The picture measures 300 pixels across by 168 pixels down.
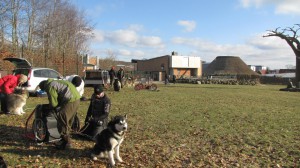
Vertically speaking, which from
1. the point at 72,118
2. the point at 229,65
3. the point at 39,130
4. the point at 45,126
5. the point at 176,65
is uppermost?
the point at 229,65

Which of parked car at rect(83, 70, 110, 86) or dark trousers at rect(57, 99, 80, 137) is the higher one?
parked car at rect(83, 70, 110, 86)

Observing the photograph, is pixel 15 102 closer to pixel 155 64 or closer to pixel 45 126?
pixel 45 126

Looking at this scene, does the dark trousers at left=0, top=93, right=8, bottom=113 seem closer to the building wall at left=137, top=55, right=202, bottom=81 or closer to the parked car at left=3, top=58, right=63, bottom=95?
the parked car at left=3, top=58, right=63, bottom=95

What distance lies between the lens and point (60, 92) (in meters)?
6.12

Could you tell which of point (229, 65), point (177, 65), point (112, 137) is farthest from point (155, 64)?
point (112, 137)

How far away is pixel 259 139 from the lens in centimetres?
787

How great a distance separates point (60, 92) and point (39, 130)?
42.5 inches

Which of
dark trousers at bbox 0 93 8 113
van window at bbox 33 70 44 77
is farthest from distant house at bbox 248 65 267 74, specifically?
dark trousers at bbox 0 93 8 113

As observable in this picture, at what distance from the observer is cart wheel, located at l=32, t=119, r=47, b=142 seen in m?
6.46

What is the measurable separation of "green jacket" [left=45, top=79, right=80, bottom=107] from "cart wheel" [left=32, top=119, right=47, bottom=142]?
0.68m

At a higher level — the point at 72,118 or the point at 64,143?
the point at 72,118

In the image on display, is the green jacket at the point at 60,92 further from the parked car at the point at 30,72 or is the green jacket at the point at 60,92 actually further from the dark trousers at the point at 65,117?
the parked car at the point at 30,72

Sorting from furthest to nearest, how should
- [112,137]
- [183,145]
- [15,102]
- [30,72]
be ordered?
[30,72]
[15,102]
[183,145]
[112,137]

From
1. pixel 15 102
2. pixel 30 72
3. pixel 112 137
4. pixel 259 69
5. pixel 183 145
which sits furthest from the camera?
pixel 259 69
